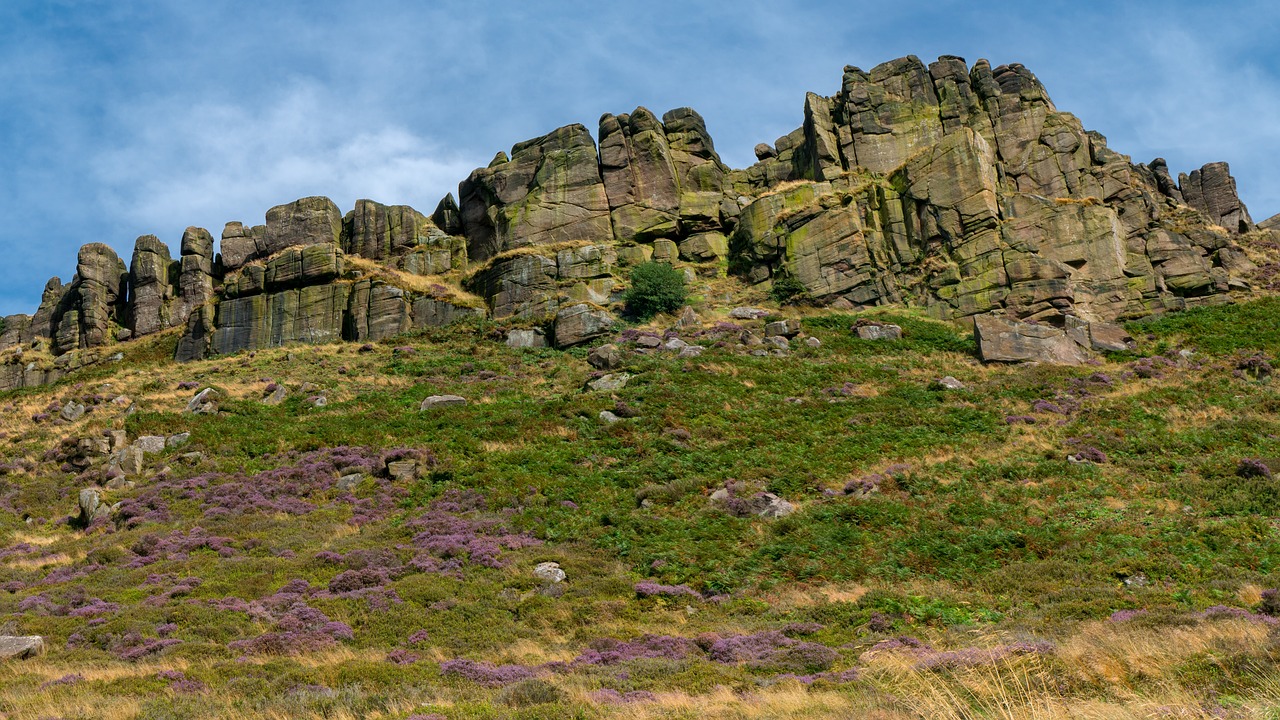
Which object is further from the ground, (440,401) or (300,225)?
(300,225)

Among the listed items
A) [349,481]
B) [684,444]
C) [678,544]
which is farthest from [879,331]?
[349,481]

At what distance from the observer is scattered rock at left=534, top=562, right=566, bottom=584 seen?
70.8 ft

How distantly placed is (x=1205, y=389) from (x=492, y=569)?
3301 cm

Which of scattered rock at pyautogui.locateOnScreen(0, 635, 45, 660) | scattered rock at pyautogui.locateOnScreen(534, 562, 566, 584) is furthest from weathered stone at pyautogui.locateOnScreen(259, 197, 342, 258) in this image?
scattered rock at pyautogui.locateOnScreen(0, 635, 45, 660)

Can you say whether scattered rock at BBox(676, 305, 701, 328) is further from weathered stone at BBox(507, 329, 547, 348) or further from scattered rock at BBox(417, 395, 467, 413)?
scattered rock at BBox(417, 395, 467, 413)

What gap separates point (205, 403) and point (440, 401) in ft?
37.9

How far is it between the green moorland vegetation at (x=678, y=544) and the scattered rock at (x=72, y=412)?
0.85 metres

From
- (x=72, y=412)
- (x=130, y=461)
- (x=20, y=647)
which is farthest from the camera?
(x=72, y=412)

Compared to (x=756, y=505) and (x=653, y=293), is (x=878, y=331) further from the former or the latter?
(x=756, y=505)

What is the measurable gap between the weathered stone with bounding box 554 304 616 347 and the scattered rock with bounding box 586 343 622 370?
13.6 feet

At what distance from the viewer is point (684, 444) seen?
108 feet

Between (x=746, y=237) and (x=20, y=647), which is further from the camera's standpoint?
(x=746, y=237)

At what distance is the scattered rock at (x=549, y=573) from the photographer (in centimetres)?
2159

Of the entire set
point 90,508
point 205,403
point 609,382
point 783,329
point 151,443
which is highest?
point 783,329
